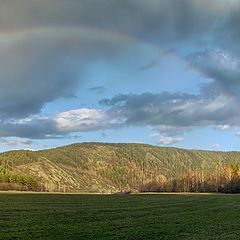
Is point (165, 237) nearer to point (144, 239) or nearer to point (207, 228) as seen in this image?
point (144, 239)

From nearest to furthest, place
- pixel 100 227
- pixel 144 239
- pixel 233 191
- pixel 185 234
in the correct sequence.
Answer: pixel 144 239 < pixel 185 234 < pixel 100 227 < pixel 233 191

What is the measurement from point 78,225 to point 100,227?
2.82 m

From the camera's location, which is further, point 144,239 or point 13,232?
point 13,232

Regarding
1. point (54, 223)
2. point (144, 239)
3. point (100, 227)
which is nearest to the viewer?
point (144, 239)

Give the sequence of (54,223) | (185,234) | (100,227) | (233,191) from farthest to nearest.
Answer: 1. (233,191)
2. (54,223)
3. (100,227)
4. (185,234)

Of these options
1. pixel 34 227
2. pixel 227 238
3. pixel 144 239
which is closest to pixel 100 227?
pixel 34 227

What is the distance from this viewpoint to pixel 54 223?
43281 millimetres

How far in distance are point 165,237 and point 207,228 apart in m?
7.92

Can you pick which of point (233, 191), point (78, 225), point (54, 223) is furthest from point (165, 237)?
point (233, 191)

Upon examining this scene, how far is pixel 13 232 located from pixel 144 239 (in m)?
10.9

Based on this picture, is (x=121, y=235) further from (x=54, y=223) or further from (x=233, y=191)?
(x=233, y=191)

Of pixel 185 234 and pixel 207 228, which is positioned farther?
pixel 207 228

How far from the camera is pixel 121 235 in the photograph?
33656 millimetres

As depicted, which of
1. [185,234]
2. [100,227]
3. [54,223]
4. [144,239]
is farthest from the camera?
[54,223]
